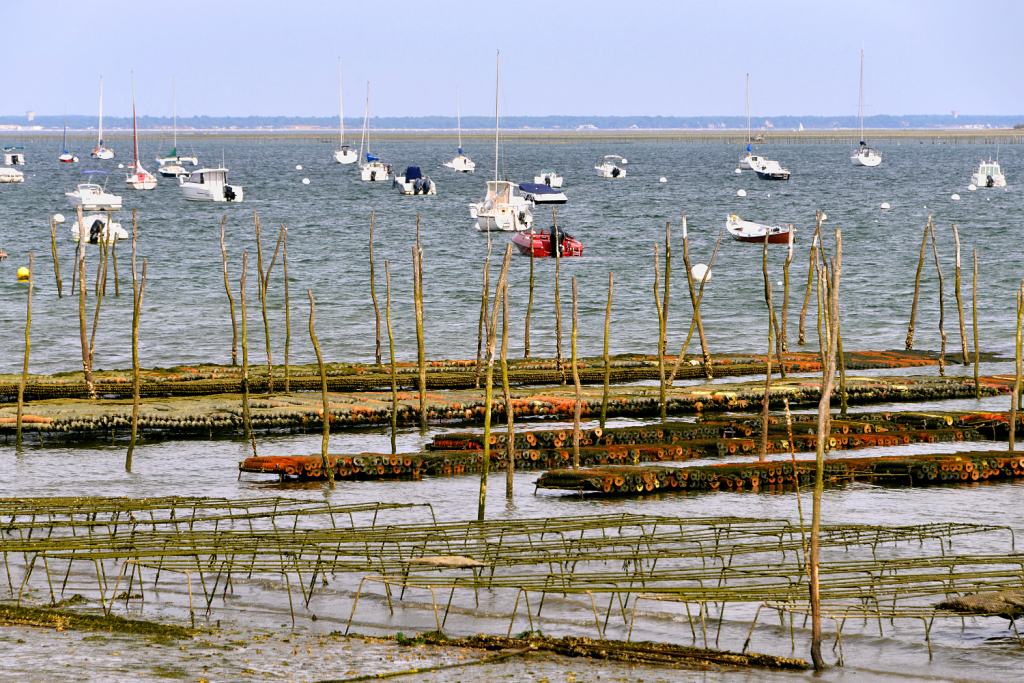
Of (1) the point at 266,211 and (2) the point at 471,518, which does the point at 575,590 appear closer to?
(2) the point at 471,518

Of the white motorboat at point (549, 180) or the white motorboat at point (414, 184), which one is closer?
the white motorboat at point (414, 184)

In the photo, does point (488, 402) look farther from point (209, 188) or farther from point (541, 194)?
point (209, 188)

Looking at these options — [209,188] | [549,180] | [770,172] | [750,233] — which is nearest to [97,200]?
[209,188]

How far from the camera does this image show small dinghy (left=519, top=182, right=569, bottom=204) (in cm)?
10617

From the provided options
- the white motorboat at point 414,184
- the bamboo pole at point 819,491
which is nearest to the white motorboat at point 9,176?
the white motorboat at point 414,184

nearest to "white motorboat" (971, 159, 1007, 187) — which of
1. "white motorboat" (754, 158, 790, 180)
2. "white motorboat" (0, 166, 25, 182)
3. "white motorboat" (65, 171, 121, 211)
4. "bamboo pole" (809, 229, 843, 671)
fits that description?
"white motorboat" (754, 158, 790, 180)

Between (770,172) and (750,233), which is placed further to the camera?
(770,172)

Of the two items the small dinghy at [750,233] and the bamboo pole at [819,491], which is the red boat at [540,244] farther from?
the bamboo pole at [819,491]

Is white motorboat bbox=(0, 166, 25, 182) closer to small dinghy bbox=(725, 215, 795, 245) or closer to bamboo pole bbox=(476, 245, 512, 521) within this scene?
small dinghy bbox=(725, 215, 795, 245)

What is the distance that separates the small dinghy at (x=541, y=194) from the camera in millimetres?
106169

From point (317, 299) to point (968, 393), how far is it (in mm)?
33409

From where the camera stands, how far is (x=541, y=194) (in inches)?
4328

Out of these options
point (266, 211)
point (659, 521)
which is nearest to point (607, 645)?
point (659, 521)


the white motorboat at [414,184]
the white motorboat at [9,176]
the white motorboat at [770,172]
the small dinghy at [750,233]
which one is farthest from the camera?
the white motorboat at [770,172]
